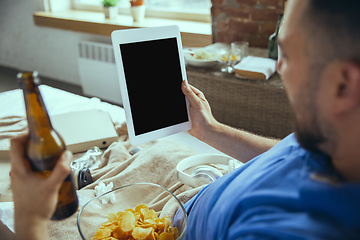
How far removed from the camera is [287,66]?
0.48 metres

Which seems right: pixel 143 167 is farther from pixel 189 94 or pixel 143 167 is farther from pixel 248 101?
pixel 248 101

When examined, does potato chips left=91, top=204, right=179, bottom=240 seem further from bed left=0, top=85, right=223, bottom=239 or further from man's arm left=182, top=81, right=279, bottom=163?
man's arm left=182, top=81, right=279, bottom=163

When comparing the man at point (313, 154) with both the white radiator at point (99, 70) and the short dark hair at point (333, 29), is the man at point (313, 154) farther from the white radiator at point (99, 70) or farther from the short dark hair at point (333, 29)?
the white radiator at point (99, 70)

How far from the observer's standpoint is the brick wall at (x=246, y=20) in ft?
7.00

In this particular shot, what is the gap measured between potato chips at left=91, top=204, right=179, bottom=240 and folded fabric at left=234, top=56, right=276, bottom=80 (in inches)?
45.1

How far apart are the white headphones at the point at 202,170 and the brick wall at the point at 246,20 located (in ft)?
4.80

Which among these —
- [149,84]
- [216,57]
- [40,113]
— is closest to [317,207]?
[40,113]

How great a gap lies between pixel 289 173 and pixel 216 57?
1.37 metres

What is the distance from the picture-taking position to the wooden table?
1.63 meters

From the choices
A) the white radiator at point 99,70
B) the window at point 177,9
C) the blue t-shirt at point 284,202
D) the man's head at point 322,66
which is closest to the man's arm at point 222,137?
the blue t-shirt at point 284,202

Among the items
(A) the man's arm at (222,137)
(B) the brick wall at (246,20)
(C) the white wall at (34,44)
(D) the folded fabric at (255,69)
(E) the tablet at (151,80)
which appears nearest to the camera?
(E) the tablet at (151,80)

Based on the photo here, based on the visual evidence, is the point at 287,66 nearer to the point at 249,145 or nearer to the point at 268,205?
the point at 268,205

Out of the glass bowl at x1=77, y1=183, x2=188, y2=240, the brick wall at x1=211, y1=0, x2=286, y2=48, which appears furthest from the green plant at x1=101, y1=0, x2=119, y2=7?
the glass bowl at x1=77, y1=183, x2=188, y2=240

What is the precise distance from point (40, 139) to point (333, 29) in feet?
1.35
